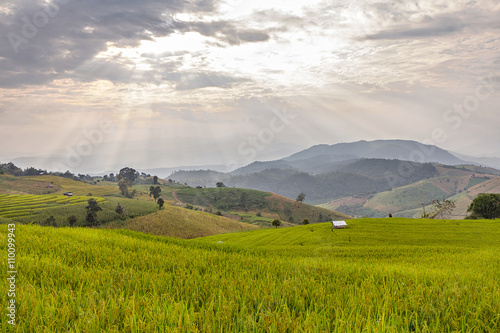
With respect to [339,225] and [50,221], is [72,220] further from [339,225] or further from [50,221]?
[339,225]

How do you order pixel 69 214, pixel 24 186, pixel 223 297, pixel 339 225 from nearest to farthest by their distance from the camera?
pixel 223 297, pixel 339 225, pixel 69 214, pixel 24 186

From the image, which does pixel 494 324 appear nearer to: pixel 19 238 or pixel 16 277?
pixel 16 277

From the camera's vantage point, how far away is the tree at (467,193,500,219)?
241ft

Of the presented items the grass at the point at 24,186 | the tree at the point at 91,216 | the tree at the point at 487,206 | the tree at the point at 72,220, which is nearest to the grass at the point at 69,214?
the tree at the point at 72,220

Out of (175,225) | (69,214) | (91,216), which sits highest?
(69,214)

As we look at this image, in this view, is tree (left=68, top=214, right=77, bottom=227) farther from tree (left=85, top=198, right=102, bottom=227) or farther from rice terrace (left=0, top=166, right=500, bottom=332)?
rice terrace (left=0, top=166, right=500, bottom=332)

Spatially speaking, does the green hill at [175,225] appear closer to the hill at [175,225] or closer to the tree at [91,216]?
the hill at [175,225]

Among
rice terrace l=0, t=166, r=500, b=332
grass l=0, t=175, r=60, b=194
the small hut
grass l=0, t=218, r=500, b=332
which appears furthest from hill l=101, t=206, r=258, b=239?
grass l=0, t=175, r=60, b=194

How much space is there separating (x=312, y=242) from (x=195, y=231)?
63.2 m

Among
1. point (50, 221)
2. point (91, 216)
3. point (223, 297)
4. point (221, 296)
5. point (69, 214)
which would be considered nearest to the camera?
point (223, 297)

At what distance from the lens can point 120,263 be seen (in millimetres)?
Result: 5820

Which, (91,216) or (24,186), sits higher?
(24,186)

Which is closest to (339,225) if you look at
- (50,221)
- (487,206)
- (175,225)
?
→ (487,206)

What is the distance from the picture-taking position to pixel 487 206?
74.6m
